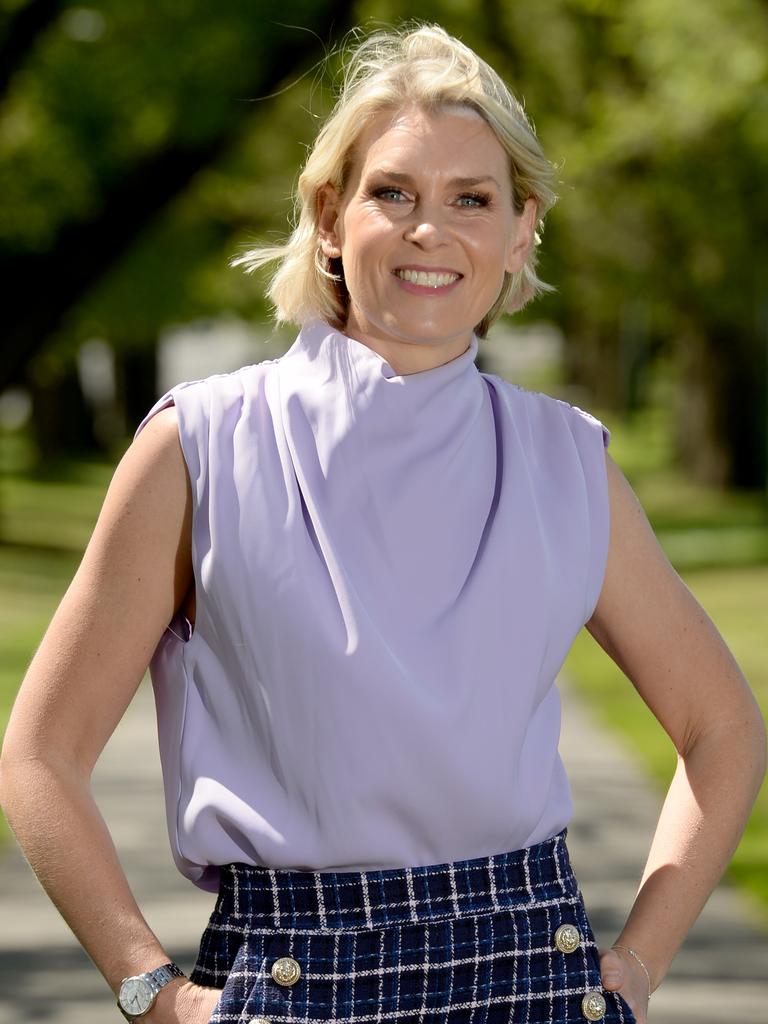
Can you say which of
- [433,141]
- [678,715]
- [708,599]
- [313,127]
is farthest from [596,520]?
[313,127]

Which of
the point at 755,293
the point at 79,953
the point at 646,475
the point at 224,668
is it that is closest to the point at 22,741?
the point at 224,668

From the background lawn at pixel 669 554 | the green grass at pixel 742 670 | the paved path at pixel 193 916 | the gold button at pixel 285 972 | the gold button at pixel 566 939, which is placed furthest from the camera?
the background lawn at pixel 669 554

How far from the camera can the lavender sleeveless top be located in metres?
2.32

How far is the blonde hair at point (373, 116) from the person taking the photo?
2516 millimetres

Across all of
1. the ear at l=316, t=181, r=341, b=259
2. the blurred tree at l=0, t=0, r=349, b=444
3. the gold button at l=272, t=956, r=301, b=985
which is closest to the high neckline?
the ear at l=316, t=181, r=341, b=259

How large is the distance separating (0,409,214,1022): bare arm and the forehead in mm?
530

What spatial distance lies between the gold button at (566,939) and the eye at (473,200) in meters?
0.93

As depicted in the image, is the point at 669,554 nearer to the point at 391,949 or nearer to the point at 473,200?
the point at 473,200

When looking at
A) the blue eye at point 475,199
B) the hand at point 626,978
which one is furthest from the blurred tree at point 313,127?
the hand at point 626,978

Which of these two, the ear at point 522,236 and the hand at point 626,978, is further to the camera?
the ear at point 522,236

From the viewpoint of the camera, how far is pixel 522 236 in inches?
105

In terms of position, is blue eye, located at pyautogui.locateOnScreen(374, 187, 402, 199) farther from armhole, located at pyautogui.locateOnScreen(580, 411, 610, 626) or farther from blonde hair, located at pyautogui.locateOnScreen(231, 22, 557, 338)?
armhole, located at pyautogui.locateOnScreen(580, 411, 610, 626)

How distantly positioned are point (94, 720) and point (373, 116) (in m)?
0.85

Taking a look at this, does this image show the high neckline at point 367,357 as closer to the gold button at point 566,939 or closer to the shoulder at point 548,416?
the shoulder at point 548,416
